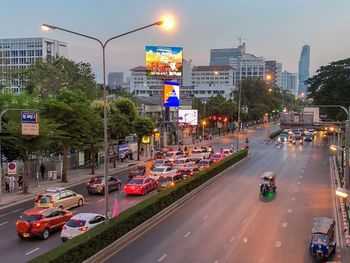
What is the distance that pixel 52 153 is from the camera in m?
55.9

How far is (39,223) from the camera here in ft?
81.9

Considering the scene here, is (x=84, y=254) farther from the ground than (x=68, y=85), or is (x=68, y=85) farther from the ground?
(x=68, y=85)

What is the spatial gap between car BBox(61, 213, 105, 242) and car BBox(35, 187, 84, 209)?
6143 mm

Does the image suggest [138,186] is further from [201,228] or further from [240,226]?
[240,226]

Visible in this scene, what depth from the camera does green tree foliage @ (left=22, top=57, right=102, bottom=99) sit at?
7512 cm

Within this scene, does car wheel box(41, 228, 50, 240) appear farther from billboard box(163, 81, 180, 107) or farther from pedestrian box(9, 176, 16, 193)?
billboard box(163, 81, 180, 107)

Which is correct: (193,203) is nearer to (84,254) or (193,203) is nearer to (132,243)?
(132,243)

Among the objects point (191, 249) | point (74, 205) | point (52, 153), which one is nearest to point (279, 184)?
point (74, 205)

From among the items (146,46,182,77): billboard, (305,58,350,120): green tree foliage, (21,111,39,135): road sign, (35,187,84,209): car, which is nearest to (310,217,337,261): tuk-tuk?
(35,187,84,209): car

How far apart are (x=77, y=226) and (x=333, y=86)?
67.7 m

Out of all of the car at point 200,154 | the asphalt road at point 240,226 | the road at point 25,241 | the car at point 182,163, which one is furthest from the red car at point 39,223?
the car at point 200,154

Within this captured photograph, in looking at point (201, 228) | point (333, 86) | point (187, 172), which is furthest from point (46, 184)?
point (333, 86)

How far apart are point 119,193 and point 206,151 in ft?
98.6

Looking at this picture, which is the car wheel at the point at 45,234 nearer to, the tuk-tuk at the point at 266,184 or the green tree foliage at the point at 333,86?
the tuk-tuk at the point at 266,184
